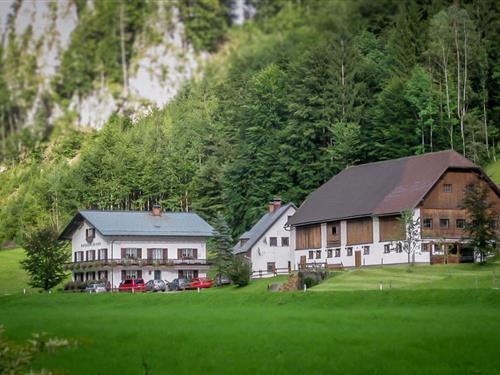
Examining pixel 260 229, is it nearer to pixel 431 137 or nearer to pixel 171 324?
pixel 431 137

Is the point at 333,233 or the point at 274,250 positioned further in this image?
the point at 274,250

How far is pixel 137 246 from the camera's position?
93625 millimetres

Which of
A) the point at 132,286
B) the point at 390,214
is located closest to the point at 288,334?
the point at 390,214

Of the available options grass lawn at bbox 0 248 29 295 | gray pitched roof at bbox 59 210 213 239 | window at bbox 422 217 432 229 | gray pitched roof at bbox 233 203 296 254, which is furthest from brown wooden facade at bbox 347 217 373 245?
grass lawn at bbox 0 248 29 295

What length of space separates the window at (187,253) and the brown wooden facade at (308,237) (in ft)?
35.3

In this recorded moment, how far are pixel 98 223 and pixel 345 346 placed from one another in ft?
192

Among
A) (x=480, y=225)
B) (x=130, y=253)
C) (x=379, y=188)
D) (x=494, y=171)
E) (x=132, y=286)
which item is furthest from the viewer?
(x=494, y=171)

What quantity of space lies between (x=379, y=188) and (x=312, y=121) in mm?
27028

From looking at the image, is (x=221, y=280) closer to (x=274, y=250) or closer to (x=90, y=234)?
(x=274, y=250)

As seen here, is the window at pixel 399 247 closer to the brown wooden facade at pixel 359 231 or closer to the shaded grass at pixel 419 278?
the shaded grass at pixel 419 278

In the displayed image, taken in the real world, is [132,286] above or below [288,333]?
above

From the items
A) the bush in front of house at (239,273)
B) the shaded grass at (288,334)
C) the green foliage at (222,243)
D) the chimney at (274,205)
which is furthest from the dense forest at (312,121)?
the shaded grass at (288,334)

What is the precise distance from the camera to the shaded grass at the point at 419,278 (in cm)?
6134

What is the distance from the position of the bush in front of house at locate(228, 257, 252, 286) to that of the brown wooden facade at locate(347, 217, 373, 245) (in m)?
10.0
